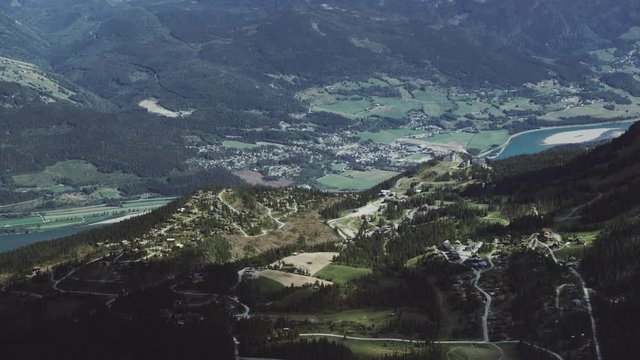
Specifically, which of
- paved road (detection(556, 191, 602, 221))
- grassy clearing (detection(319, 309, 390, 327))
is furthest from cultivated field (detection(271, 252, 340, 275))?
paved road (detection(556, 191, 602, 221))

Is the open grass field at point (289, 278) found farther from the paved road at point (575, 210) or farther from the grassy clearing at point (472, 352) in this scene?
the paved road at point (575, 210)

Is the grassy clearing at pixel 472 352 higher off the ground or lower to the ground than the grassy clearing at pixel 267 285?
lower

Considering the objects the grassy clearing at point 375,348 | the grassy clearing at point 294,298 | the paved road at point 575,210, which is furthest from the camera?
the paved road at point 575,210

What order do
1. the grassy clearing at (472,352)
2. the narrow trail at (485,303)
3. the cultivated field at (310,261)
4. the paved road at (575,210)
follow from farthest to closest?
the paved road at (575,210), the cultivated field at (310,261), the narrow trail at (485,303), the grassy clearing at (472,352)

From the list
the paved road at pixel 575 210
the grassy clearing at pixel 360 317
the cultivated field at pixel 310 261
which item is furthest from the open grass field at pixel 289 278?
the paved road at pixel 575 210

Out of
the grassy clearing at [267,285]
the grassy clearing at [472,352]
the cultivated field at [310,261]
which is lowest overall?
the grassy clearing at [472,352]

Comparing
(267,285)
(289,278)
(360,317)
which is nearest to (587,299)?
(360,317)

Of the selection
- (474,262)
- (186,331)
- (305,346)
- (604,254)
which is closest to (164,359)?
(186,331)

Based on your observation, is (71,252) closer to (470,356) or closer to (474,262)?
(474,262)
